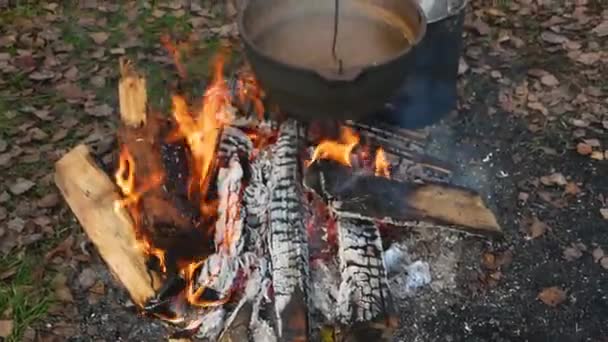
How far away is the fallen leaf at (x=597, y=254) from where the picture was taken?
3.23 m

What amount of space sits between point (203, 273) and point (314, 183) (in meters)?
0.58

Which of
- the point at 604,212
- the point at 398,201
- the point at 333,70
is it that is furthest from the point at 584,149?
the point at 333,70

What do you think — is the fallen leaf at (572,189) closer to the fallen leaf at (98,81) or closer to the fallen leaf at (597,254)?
the fallen leaf at (597,254)

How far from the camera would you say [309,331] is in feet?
8.89

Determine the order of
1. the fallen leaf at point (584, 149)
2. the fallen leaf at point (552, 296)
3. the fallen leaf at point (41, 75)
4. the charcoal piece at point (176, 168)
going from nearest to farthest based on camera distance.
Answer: the charcoal piece at point (176, 168) → the fallen leaf at point (552, 296) → the fallen leaf at point (584, 149) → the fallen leaf at point (41, 75)

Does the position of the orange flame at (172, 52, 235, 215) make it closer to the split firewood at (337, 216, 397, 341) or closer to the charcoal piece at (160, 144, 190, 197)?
the charcoal piece at (160, 144, 190, 197)

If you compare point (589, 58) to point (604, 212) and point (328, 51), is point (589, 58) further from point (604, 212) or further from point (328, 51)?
point (328, 51)

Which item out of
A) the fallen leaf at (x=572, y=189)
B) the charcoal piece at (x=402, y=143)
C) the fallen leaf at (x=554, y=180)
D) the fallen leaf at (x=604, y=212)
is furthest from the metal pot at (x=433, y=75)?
the fallen leaf at (x=604, y=212)

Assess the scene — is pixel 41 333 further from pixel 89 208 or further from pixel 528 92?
pixel 528 92

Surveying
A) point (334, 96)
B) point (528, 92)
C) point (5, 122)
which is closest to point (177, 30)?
point (5, 122)

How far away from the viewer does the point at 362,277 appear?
2830 mm

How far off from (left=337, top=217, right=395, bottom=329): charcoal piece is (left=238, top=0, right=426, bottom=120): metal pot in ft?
1.76

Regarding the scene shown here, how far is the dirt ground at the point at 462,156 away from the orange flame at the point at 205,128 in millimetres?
565

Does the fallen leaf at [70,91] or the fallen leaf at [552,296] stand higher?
the fallen leaf at [552,296]
